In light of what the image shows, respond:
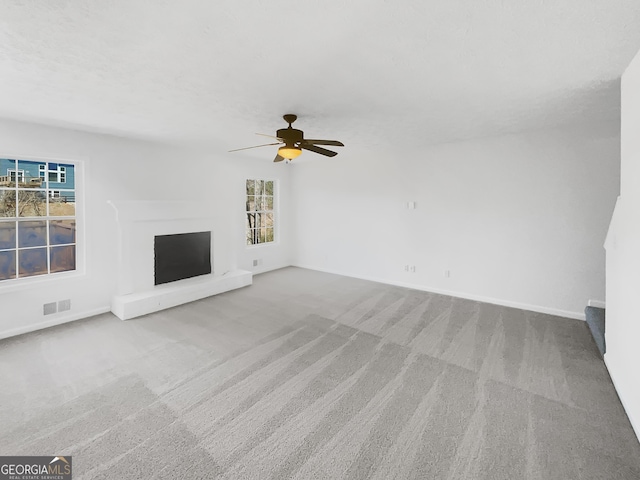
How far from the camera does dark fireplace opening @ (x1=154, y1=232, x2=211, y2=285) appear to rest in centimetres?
459

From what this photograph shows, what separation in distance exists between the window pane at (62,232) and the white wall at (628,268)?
5940 millimetres

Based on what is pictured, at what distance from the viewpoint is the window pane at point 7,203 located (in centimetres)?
344

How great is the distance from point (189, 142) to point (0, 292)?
2.99m

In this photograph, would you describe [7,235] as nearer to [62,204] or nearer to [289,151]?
[62,204]

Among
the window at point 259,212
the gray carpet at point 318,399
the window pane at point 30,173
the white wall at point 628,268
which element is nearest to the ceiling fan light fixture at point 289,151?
the gray carpet at point 318,399

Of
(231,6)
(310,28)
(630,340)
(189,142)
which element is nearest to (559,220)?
(630,340)

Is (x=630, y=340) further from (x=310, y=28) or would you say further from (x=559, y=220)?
(x=310, y=28)

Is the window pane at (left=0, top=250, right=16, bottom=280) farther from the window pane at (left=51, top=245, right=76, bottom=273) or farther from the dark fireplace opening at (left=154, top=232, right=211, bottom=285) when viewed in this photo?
the dark fireplace opening at (left=154, top=232, right=211, bottom=285)

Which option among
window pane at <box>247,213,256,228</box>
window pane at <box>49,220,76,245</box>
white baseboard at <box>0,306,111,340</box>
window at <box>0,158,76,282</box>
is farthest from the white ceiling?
window pane at <box>247,213,256,228</box>

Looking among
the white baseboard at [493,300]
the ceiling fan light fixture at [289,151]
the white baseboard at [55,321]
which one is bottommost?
the white baseboard at [55,321]

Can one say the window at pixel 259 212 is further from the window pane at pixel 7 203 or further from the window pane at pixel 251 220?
the window pane at pixel 7 203

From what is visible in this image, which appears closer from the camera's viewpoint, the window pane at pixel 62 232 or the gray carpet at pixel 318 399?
the gray carpet at pixel 318 399

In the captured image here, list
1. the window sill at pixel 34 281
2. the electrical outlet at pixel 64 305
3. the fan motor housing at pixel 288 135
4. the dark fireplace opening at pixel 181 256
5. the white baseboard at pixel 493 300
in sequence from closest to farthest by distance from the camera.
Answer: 1. the fan motor housing at pixel 288 135
2. the window sill at pixel 34 281
3. the electrical outlet at pixel 64 305
4. the white baseboard at pixel 493 300
5. the dark fireplace opening at pixel 181 256

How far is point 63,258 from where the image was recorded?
3.88m
